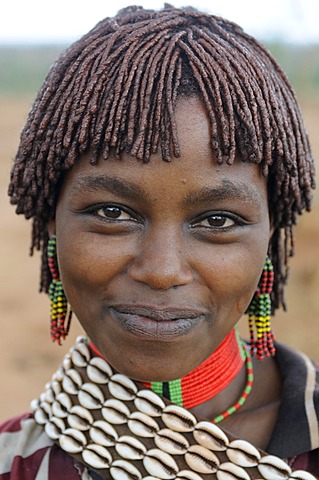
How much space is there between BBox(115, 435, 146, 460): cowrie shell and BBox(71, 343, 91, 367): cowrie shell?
235 millimetres

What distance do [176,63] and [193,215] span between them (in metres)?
0.35

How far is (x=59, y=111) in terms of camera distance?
1641 mm

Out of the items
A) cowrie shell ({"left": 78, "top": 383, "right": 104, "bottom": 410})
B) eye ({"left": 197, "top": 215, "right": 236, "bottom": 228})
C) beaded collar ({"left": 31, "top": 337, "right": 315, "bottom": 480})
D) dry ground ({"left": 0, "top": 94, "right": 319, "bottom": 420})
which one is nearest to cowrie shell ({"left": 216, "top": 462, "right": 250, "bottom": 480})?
beaded collar ({"left": 31, "top": 337, "right": 315, "bottom": 480})

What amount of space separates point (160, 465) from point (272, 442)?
1.00 ft

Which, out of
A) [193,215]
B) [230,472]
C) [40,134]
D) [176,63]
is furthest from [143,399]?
[176,63]

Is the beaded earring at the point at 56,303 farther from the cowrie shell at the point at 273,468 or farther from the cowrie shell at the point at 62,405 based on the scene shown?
the cowrie shell at the point at 273,468

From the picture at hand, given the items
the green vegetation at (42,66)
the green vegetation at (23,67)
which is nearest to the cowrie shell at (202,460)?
the green vegetation at (42,66)

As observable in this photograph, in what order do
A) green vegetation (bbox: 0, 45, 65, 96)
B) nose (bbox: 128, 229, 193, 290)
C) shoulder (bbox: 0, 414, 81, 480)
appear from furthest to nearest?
green vegetation (bbox: 0, 45, 65, 96) < shoulder (bbox: 0, 414, 81, 480) < nose (bbox: 128, 229, 193, 290)

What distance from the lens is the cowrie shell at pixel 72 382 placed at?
6.02 ft

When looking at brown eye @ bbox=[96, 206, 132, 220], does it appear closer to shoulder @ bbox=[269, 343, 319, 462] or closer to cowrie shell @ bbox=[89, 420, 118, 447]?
cowrie shell @ bbox=[89, 420, 118, 447]

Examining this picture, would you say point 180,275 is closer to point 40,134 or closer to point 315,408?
point 40,134

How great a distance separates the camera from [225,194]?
1.58 metres

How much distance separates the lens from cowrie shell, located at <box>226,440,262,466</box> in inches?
65.5

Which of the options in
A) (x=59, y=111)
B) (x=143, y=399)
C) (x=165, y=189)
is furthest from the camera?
(x=143, y=399)
